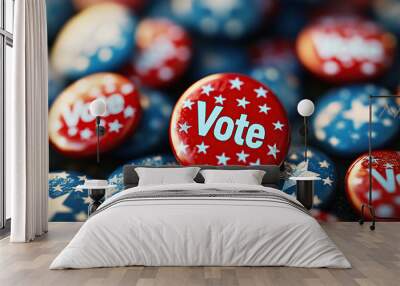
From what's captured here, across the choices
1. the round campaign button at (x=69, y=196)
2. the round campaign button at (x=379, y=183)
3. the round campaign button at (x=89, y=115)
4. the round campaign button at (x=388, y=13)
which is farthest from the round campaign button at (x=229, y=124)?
the round campaign button at (x=388, y=13)

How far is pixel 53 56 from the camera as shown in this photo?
7.12 metres

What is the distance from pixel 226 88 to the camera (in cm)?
710

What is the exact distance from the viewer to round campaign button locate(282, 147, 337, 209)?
705cm

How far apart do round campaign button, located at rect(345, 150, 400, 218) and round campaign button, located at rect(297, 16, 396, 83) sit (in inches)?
42.5

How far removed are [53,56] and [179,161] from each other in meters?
2.18

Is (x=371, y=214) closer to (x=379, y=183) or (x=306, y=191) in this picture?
(x=379, y=183)

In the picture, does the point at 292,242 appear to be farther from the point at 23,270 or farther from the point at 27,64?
the point at 27,64

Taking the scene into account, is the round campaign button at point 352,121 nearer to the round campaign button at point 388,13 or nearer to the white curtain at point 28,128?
the round campaign button at point 388,13

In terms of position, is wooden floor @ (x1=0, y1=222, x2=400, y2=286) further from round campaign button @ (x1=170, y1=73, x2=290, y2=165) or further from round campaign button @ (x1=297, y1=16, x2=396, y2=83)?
Result: round campaign button @ (x1=297, y1=16, x2=396, y2=83)

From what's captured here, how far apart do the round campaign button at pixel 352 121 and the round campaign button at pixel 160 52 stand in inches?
76.1

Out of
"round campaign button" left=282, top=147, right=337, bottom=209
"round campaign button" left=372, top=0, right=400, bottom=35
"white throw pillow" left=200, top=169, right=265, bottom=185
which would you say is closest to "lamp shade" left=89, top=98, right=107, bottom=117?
"white throw pillow" left=200, top=169, right=265, bottom=185

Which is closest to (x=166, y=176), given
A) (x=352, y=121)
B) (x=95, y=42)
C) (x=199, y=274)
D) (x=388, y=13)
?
(x=95, y=42)

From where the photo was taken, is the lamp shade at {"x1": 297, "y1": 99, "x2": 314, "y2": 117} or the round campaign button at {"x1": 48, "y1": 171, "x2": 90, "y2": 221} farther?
the round campaign button at {"x1": 48, "y1": 171, "x2": 90, "y2": 221}

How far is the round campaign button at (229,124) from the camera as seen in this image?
701cm
